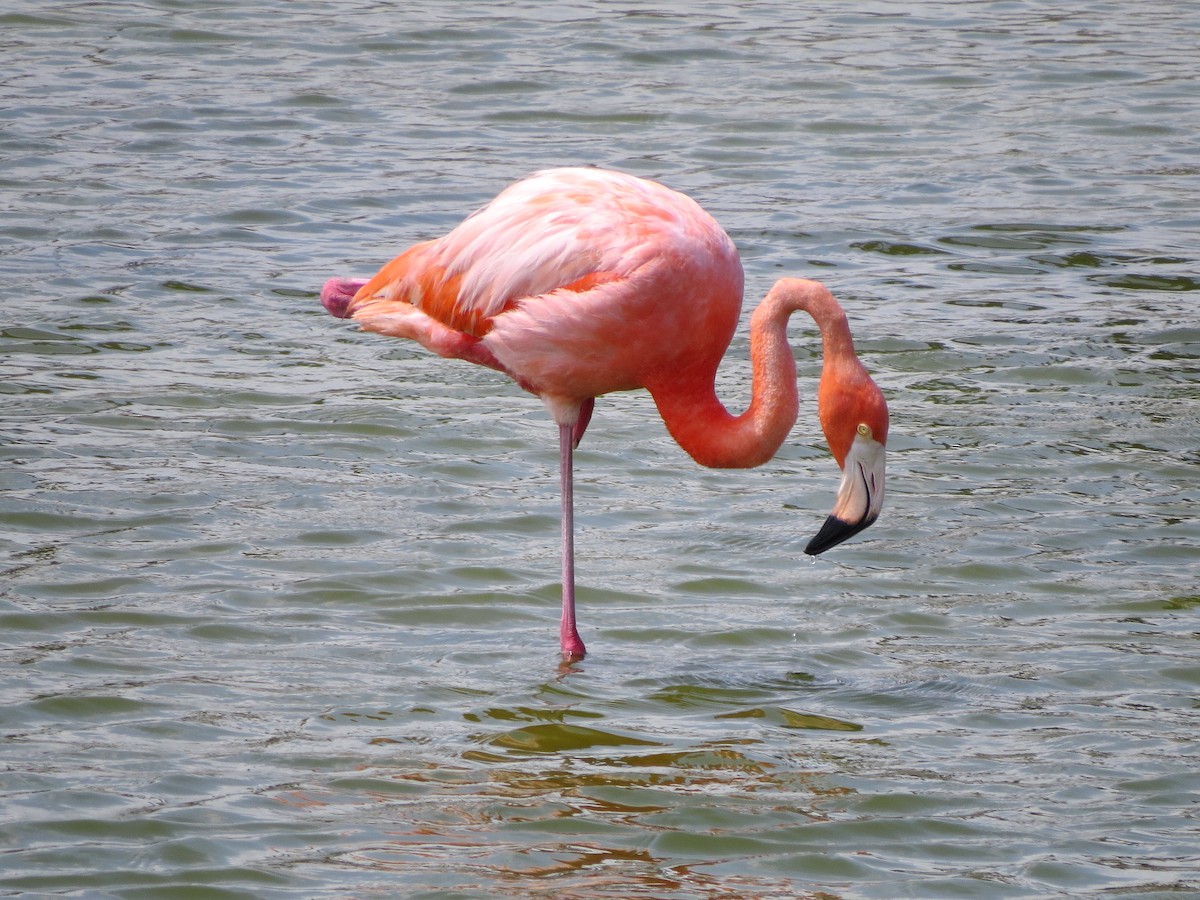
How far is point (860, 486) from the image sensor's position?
5414mm

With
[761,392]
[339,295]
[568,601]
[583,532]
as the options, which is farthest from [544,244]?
[583,532]

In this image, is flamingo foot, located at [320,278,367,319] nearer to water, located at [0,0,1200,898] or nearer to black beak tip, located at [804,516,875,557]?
water, located at [0,0,1200,898]

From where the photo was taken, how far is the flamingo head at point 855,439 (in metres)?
5.37

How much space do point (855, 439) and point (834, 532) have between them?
0.93 ft

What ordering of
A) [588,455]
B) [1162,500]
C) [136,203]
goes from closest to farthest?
[1162,500] < [588,455] < [136,203]

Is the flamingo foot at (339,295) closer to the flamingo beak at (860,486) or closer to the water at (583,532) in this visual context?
the water at (583,532)

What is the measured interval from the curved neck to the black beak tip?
29cm

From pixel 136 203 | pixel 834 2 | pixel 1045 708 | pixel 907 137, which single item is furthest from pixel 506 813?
pixel 834 2

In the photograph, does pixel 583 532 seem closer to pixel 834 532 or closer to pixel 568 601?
pixel 568 601

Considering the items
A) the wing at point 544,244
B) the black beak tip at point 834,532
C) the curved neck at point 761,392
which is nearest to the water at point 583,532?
the black beak tip at point 834,532

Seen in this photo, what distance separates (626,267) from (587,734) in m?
1.36

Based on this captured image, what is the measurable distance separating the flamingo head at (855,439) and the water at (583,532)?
517 mm

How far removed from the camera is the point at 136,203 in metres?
10.4

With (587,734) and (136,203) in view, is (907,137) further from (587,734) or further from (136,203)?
(587,734)
